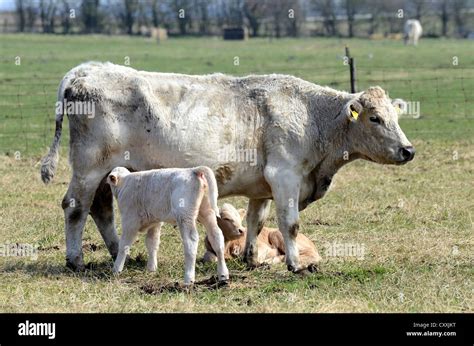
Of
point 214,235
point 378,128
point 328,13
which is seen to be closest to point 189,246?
point 214,235

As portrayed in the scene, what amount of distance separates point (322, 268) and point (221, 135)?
170 centimetres

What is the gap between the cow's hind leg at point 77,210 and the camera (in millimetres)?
10383

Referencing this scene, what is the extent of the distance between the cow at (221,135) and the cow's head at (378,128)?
0.01 metres

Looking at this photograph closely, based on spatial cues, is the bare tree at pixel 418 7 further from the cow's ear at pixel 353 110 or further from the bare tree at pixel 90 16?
the cow's ear at pixel 353 110

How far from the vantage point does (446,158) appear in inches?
714

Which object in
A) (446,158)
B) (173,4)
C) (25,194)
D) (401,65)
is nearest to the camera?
(25,194)

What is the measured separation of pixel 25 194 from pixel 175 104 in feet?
16.8

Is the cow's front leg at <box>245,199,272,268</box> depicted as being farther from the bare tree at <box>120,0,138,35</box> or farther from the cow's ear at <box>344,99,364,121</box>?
the bare tree at <box>120,0,138,35</box>

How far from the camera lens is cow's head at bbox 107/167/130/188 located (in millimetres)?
9906

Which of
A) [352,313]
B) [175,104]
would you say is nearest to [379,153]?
[175,104]

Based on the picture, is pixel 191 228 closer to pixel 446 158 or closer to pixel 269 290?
pixel 269 290

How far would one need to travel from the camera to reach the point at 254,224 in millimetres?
11070
